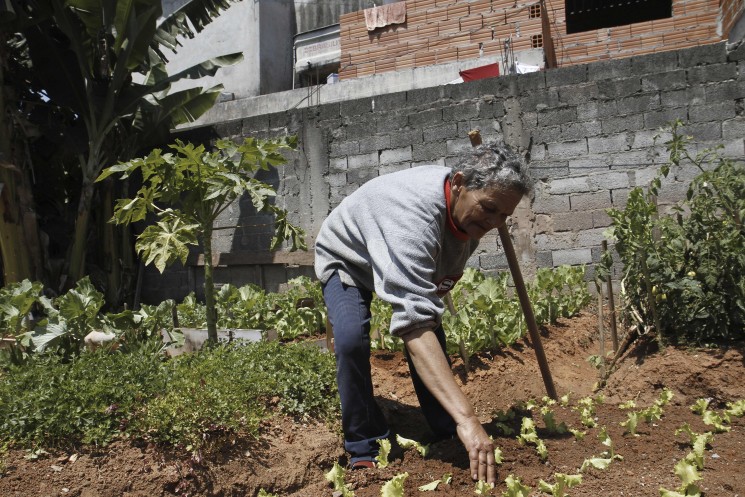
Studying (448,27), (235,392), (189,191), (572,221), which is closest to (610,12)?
(448,27)

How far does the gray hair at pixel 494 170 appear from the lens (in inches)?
106

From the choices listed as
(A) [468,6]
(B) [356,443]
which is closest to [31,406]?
(B) [356,443]

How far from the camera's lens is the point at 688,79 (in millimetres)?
6371

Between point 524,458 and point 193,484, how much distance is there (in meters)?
1.46

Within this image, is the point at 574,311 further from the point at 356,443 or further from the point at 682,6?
the point at 682,6

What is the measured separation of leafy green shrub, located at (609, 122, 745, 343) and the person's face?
5.61ft

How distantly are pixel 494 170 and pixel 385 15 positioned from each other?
438 inches

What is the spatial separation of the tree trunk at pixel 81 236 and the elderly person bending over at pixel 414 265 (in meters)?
6.02

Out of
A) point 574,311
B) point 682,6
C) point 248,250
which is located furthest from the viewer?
point 682,6

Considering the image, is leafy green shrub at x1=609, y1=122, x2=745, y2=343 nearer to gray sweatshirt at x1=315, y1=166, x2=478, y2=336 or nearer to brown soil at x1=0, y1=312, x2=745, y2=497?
brown soil at x1=0, y1=312, x2=745, y2=497

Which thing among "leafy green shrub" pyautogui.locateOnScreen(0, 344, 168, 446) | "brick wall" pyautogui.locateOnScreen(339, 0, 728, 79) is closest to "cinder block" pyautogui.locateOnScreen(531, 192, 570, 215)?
"leafy green shrub" pyautogui.locateOnScreen(0, 344, 168, 446)

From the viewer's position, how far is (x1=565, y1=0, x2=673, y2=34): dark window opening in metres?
14.4

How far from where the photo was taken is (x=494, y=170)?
2701 millimetres

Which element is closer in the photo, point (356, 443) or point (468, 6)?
point (356, 443)
